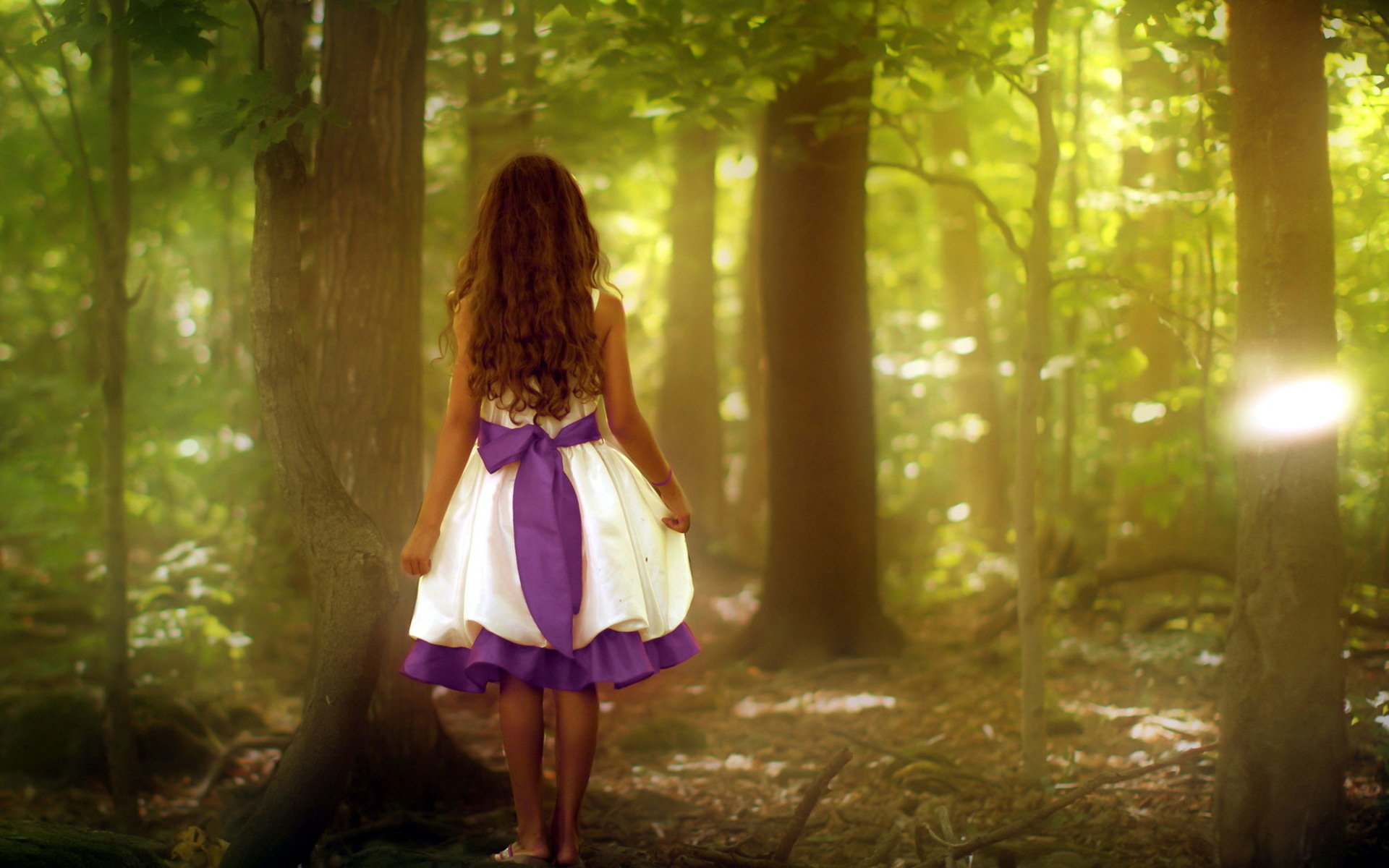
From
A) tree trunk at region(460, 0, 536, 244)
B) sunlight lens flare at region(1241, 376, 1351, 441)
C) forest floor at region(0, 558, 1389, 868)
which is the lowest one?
forest floor at region(0, 558, 1389, 868)

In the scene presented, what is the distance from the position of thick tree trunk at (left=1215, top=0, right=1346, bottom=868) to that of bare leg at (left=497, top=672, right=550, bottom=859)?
1972mm

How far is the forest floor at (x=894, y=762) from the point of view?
3260 mm

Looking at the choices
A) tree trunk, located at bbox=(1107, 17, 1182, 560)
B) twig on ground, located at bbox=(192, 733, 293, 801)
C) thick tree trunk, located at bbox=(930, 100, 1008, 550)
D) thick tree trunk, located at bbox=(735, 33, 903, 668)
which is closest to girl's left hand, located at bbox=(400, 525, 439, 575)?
twig on ground, located at bbox=(192, 733, 293, 801)

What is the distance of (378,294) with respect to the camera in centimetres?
381

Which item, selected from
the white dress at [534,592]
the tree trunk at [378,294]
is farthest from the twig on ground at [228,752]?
the white dress at [534,592]

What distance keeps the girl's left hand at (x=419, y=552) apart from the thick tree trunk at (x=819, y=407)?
3.53m

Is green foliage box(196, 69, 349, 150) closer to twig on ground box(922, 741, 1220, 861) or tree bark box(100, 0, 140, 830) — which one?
tree bark box(100, 0, 140, 830)

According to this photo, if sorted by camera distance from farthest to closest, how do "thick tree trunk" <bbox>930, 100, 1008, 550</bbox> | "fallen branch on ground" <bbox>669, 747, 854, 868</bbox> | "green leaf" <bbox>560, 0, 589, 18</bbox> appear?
"thick tree trunk" <bbox>930, 100, 1008, 550</bbox>
"green leaf" <bbox>560, 0, 589, 18</bbox>
"fallen branch on ground" <bbox>669, 747, 854, 868</bbox>

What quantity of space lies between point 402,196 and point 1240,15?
288cm

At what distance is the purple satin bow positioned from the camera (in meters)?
2.86

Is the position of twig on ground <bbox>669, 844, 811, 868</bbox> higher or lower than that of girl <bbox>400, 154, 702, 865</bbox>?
lower

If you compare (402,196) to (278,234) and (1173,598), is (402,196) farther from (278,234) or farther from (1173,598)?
(1173,598)

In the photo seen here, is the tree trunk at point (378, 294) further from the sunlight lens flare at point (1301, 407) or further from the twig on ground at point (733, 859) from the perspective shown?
the sunlight lens flare at point (1301, 407)

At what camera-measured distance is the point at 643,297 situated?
49.7 ft
